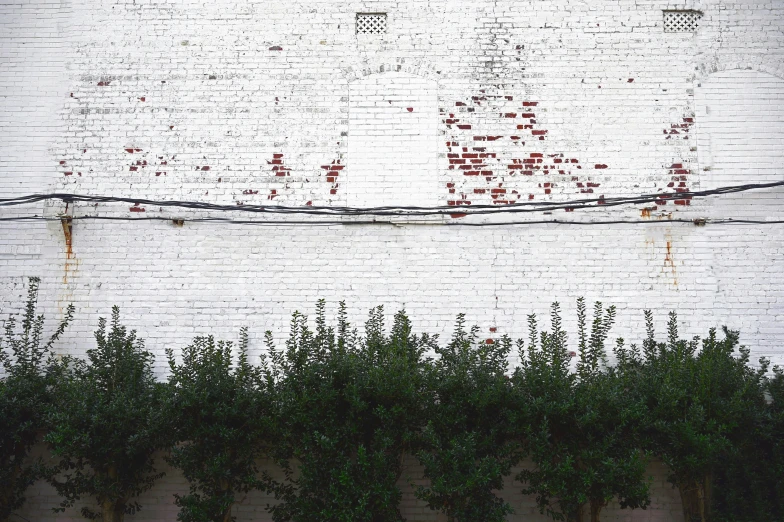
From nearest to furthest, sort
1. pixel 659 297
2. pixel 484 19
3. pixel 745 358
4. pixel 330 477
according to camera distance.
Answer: pixel 330 477, pixel 745 358, pixel 659 297, pixel 484 19

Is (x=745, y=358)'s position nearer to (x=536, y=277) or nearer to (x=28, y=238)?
(x=536, y=277)


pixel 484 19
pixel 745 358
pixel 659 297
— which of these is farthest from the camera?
pixel 484 19

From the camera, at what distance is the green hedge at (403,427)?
6.11m

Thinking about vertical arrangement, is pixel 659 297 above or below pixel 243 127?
below

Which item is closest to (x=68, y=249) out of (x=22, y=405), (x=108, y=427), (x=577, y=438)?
(x=22, y=405)

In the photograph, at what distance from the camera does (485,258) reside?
748 centimetres

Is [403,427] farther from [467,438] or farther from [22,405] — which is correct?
[22,405]

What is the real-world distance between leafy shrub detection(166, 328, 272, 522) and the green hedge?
2 centimetres

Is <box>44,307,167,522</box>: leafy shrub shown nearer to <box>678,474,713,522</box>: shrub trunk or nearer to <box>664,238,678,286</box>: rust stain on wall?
<box>678,474,713,522</box>: shrub trunk

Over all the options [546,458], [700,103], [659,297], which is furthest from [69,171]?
[700,103]

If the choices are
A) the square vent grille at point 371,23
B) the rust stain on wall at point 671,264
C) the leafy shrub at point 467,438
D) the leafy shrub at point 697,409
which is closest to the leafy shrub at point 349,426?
the leafy shrub at point 467,438

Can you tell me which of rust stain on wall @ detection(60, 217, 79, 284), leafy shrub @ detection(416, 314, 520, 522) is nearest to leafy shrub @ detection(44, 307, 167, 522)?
rust stain on wall @ detection(60, 217, 79, 284)

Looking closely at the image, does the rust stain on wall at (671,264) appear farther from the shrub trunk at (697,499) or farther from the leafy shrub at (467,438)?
the leafy shrub at (467,438)

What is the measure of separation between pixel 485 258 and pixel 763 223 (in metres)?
3.17
